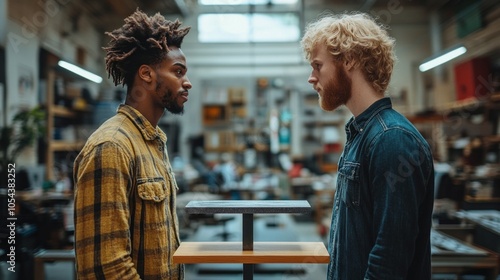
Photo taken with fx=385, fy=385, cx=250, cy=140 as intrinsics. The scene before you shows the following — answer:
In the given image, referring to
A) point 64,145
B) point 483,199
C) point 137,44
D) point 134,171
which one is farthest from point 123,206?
point 64,145

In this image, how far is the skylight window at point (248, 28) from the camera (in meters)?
7.75

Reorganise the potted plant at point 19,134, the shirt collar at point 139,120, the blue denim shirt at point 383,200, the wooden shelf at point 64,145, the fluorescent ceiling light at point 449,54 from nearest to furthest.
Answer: the blue denim shirt at point 383,200 → the shirt collar at point 139,120 → the potted plant at point 19,134 → the fluorescent ceiling light at point 449,54 → the wooden shelf at point 64,145

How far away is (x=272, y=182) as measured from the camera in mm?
8281

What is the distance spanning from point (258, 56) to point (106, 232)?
9413mm

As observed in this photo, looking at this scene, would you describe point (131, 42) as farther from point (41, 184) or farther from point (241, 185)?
point (241, 185)

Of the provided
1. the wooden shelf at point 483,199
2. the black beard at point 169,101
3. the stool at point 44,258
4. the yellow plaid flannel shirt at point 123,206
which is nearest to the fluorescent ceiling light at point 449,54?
the wooden shelf at point 483,199

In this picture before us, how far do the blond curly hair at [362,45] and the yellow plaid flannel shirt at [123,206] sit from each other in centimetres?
75

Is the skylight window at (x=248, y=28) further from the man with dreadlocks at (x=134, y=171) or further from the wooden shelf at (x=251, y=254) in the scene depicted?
the wooden shelf at (x=251, y=254)

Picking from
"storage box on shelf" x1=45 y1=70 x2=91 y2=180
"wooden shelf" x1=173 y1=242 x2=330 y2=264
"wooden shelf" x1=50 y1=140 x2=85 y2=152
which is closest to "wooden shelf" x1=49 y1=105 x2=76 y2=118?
"storage box on shelf" x1=45 y1=70 x2=91 y2=180

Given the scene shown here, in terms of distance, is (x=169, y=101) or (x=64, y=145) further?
(x=64, y=145)

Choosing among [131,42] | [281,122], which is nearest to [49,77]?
[131,42]

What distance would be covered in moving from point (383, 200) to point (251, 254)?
0.51m

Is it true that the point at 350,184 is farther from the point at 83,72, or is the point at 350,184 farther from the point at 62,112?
the point at 62,112

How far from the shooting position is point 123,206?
1.24m
